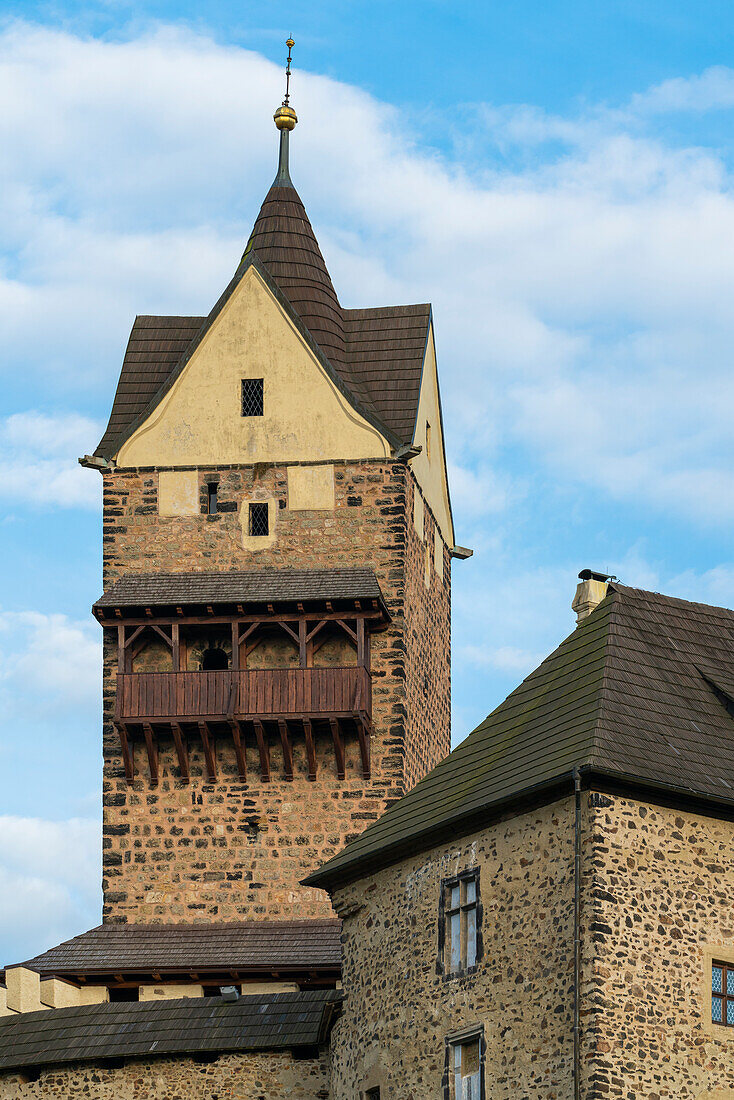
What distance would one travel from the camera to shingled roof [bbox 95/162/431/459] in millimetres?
38062

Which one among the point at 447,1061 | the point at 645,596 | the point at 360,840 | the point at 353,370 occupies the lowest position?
the point at 447,1061

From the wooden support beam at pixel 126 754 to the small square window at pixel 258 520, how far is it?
3.58 m

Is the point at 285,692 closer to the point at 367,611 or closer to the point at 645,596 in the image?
the point at 367,611

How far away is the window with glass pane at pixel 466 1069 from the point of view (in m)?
25.3

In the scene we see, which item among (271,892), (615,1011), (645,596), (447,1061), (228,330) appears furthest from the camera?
(228,330)

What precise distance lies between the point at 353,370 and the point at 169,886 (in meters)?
8.70

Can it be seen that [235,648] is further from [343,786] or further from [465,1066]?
[465,1066]

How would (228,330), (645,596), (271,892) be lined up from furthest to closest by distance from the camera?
(228,330)
(271,892)
(645,596)

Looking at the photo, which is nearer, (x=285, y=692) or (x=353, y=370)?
(x=285, y=692)

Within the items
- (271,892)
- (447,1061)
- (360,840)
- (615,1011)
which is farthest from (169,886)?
(615,1011)

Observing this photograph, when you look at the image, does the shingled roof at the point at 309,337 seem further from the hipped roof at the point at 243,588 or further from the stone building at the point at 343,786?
the hipped roof at the point at 243,588

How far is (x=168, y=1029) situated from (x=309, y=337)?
468 inches

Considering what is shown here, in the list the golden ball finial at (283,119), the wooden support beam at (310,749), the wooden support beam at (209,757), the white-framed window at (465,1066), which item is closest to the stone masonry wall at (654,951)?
the white-framed window at (465,1066)

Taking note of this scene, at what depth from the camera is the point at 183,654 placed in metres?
36.3
